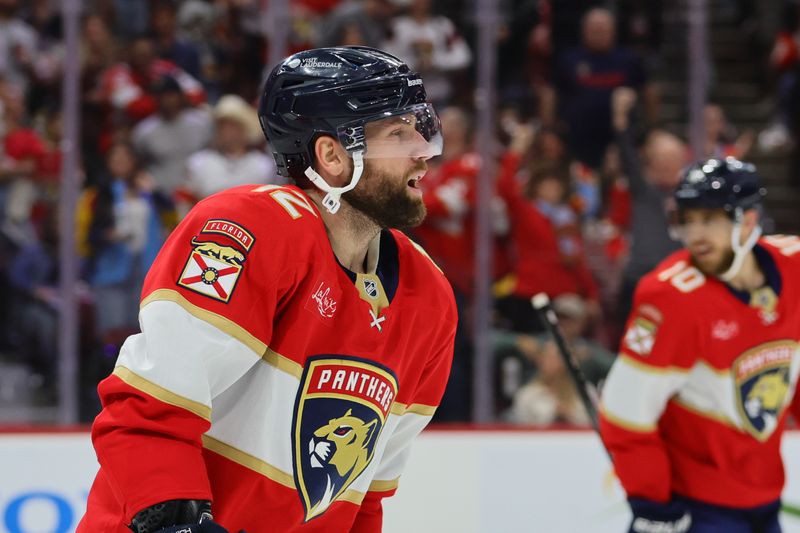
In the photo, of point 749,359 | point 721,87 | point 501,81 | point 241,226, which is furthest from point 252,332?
point 721,87

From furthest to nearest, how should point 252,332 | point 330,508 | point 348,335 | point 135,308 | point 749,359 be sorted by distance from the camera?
point 135,308
point 749,359
point 330,508
point 348,335
point 252,332

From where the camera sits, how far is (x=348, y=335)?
5.80 ft

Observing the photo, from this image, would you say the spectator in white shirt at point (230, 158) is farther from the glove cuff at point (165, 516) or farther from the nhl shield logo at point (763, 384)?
the glove cuff at point (165, 516)

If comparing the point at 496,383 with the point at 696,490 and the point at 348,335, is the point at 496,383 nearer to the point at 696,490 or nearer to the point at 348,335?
the point at 696,490

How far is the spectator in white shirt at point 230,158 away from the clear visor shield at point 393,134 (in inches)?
120

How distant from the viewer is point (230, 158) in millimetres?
4992

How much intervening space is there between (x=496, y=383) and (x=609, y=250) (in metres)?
0.72

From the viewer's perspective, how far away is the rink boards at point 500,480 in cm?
372

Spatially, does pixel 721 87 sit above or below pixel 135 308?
above

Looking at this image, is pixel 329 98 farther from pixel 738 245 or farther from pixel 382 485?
pixel 738 245

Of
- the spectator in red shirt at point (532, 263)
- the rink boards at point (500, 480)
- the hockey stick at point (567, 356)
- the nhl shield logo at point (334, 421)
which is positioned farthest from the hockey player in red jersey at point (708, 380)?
the spectator in red shirt at point (532, 263)

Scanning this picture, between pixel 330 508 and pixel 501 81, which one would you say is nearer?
pixel 330 508

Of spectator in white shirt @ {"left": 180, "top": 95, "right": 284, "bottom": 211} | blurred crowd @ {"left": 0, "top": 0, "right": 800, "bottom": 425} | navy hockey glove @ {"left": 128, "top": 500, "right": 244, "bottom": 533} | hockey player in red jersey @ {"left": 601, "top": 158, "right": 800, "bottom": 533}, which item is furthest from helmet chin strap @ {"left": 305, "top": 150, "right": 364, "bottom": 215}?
spectator in white shirt @ {"left": 180, "top": 95, "right": 284, "bottom": 211}

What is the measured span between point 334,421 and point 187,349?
12.4 inches
